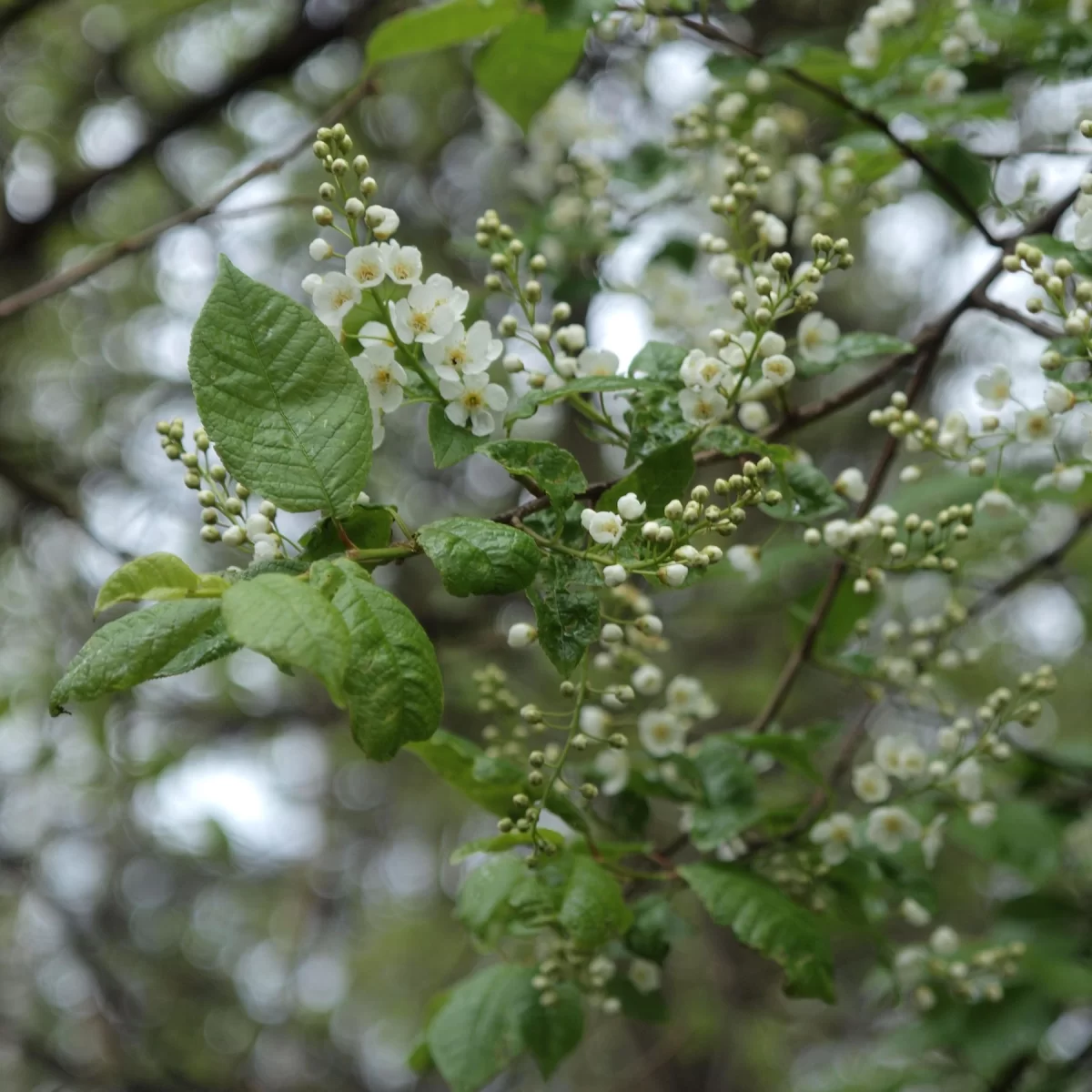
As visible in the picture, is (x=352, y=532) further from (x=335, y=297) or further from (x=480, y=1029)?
(x=480, y=1029)

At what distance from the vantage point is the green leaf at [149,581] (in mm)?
1069

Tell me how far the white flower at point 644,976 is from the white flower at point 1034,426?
1.15 meters

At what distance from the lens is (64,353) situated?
18.1 feet

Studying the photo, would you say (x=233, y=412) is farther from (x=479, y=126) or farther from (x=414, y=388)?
(x=479, y=126)

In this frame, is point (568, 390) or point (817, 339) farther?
point (817, 339)

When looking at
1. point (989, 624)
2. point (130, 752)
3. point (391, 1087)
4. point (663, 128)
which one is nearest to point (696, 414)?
point (663, 128)

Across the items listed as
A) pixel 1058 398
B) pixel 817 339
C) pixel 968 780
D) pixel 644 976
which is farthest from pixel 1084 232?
pixel 644 976

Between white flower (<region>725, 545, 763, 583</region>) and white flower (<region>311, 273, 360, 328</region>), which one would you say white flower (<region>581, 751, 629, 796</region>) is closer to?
white flower (<region>725, 545, 763, 583</region>)

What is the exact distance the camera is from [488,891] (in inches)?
63.1

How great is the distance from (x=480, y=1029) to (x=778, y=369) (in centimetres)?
120

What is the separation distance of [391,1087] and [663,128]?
5.33 metres

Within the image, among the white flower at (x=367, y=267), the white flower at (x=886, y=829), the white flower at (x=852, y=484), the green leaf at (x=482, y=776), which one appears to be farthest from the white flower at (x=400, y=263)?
the white flower at (x=886, y=829)

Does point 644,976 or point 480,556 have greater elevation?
point 480,556

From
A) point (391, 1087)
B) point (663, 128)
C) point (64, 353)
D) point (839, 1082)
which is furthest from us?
point (391, 1087)
